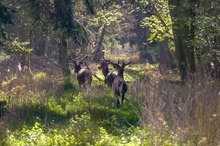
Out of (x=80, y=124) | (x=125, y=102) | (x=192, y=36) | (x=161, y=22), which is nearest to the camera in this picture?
(x=80, y=124)

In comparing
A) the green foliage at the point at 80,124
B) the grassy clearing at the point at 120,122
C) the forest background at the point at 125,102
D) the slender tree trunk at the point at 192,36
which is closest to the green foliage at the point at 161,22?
the forest background at the point at 125,102

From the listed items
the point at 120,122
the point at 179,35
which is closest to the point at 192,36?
the point at 179,35

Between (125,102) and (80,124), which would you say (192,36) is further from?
(80,124)

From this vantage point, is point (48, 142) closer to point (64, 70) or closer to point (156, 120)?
point (156, 120)

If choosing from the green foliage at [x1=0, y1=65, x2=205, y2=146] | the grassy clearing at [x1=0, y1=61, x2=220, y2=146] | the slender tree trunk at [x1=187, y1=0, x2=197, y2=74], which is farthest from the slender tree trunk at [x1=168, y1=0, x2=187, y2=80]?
the grassy clearing at [x1=0, y1=61, x2=220, y2=146]

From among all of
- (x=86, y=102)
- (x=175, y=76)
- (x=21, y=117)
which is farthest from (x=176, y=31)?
(x=21, y=117)

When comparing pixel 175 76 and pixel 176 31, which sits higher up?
pixel 176 31

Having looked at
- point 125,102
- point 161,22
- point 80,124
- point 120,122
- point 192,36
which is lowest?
point 120,122

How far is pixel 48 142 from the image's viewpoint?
831 centimetres

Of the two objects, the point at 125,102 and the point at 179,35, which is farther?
the point at 179,35

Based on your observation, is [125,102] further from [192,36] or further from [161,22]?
[161,22]

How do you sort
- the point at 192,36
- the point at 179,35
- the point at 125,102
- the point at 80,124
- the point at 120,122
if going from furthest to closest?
the point at 179,35 < the point at 192,36 < the point at 125,102 < the point at 120,122 < the point at 80,124

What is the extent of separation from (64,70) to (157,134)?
43.3ft

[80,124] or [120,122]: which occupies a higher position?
[80,124]
